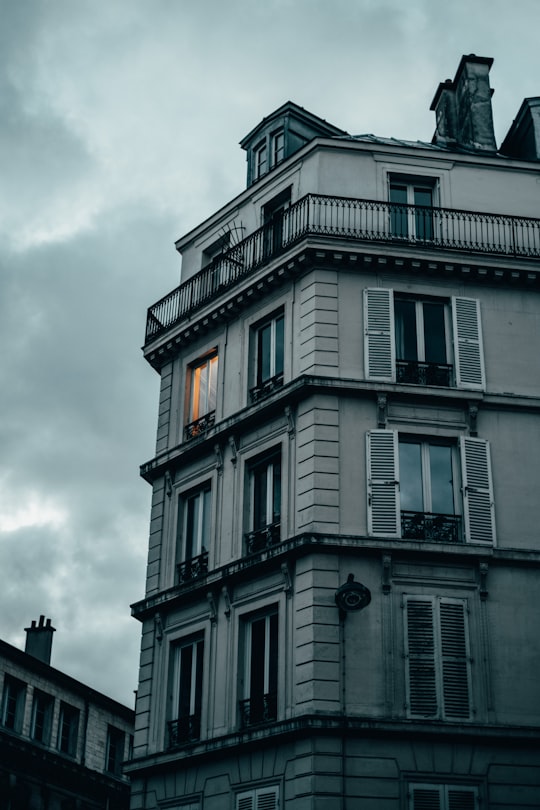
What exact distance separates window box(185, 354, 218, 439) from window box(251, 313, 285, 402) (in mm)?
1360

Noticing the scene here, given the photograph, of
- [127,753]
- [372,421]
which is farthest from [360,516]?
[127,753]

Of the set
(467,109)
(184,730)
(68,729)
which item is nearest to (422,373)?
(184,730)

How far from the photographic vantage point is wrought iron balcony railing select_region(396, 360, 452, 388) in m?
23.3

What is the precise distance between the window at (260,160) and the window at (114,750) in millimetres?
24290

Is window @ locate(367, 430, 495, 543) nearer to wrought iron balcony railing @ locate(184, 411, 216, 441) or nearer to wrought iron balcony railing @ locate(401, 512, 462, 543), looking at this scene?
wrought iron balcony railing @ locate(401, 512, 462, 543)

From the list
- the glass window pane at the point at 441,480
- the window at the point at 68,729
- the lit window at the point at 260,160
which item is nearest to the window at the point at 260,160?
the lit window at the point at 260,160

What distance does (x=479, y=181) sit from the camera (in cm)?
2619

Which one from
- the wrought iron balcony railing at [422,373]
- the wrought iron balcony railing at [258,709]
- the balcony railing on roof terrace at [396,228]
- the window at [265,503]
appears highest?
the balcony railing on roof terrace at [396,228]

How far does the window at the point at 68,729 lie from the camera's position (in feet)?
136

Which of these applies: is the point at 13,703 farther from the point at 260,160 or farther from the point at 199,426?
the point at 260,160

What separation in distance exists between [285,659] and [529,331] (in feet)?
28.1

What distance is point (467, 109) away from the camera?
29.2 m

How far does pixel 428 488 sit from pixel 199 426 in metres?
5.90

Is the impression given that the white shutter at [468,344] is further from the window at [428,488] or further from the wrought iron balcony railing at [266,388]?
the wrought iron balcony railing at [266,388]
